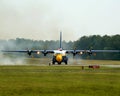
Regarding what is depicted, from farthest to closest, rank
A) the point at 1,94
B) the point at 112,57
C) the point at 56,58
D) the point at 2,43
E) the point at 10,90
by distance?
the point at 2,43 → the point at 112,57 → the point at 56,58 → the point at 10,90 → the point at 1,94

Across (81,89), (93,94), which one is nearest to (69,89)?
(81,89)

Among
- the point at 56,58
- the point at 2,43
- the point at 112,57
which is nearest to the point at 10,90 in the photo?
the point at 56,58

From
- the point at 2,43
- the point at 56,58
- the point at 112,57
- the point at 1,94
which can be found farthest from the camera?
the point at 2,43

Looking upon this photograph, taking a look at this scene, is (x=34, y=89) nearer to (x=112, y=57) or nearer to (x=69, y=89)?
(x=69, y=89)

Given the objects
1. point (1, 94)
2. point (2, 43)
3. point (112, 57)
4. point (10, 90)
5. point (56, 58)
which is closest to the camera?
point (1, 94)

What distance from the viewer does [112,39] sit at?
199m

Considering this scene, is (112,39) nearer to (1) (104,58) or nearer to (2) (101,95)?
(1) (104,58)

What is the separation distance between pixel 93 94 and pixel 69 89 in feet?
13.4

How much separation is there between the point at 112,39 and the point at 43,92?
165383 millimetres

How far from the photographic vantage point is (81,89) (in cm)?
3806

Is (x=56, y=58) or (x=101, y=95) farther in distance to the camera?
(x=56, y=58)

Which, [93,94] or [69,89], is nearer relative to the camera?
[93,94]

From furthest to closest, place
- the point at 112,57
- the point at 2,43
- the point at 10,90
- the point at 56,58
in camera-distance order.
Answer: the point at 2,43
the point at 112,57
the point at 56,58
the point at 10,90

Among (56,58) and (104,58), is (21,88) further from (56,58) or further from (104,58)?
(104,58)
